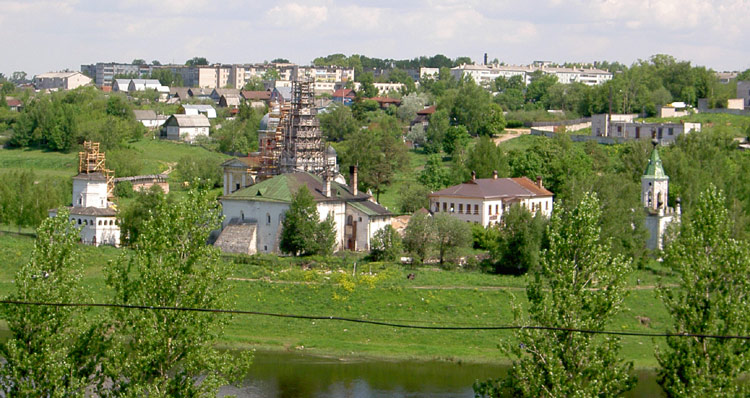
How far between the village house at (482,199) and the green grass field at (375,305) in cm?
1251

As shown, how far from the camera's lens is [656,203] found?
6088cm

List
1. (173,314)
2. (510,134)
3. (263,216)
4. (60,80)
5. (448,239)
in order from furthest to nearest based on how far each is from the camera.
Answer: (60,80) < (510,134) < (263,216) < (448,239) < (173,314)

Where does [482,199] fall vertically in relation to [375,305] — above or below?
above

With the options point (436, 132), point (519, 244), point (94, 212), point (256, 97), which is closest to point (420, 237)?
point (519, 244)

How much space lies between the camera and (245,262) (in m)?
52.3

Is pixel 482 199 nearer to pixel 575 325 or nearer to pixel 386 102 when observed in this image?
pixel 575 325

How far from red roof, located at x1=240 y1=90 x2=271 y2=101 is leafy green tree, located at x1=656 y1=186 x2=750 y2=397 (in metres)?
118

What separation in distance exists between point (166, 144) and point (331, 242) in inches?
1980

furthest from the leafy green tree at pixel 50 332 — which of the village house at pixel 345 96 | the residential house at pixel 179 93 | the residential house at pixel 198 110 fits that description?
the residential house at pixel 179 93

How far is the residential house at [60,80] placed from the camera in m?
183

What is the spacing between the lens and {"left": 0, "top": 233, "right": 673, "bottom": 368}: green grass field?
42.8 metres

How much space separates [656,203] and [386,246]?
17.2 metres

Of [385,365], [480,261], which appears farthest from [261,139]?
[385,365]

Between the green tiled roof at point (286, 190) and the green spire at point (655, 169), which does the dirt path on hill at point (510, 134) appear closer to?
the green spire at point (655, 169)
